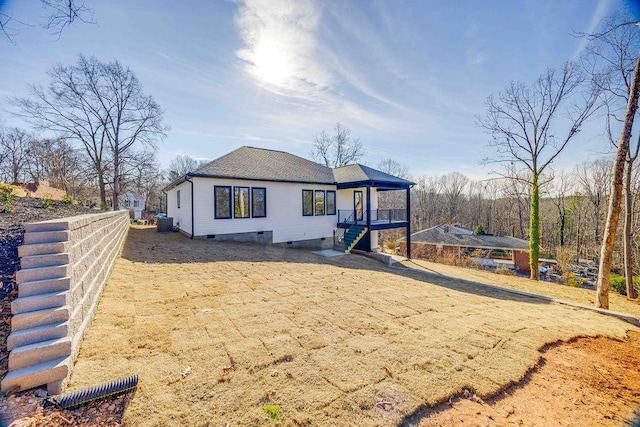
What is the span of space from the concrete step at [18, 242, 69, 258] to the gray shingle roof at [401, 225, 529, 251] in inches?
971

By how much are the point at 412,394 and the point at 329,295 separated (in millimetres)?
3066

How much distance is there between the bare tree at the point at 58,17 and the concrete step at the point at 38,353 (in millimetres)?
3749

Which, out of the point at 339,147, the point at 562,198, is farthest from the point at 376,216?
the point at 562,198

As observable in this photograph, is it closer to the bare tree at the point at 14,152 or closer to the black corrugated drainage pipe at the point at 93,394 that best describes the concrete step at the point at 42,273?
the black corrugated drainage pipe at the point at 93,394

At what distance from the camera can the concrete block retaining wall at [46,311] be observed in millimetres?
1982

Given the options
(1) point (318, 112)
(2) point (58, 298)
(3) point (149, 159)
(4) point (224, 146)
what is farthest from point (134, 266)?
(3) point (149, 159)

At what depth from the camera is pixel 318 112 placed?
1352 centimetres

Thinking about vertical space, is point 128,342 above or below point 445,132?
below

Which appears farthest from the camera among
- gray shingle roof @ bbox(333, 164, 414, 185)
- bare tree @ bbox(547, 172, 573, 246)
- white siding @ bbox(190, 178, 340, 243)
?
bare tree @ bbox(547, 172, 573, 246)

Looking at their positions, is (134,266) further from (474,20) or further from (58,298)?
(474,20)

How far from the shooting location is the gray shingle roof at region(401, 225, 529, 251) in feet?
77.8

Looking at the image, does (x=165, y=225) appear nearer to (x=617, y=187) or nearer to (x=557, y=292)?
(x=617, y=187)

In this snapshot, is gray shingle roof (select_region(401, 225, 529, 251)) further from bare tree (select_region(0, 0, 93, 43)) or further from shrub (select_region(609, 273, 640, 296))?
bare tree (select_region(0, 0, 93, 43))

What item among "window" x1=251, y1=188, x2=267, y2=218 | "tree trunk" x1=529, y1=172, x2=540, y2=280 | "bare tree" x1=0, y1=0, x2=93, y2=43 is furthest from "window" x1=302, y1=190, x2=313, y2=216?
"tree trunk" x1=529, y1=172, x2=540, y2=280
